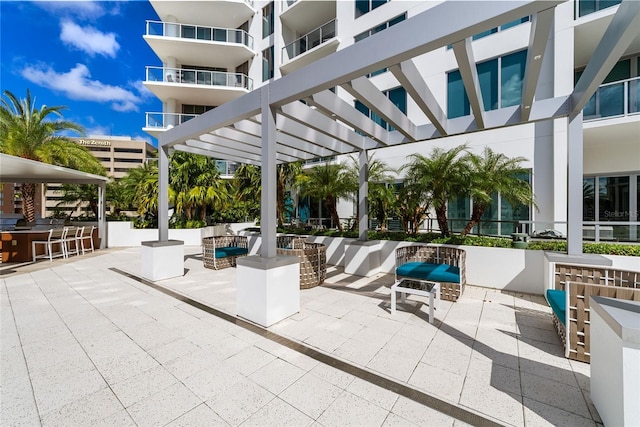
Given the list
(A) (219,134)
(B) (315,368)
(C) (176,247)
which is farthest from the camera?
(C) (176,247)

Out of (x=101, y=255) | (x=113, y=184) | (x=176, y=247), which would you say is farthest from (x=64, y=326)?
(x=113, y=184)

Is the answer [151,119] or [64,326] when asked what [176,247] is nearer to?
[64,326]

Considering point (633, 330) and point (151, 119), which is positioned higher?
point (151, 119)

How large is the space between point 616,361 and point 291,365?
2748 millimetres

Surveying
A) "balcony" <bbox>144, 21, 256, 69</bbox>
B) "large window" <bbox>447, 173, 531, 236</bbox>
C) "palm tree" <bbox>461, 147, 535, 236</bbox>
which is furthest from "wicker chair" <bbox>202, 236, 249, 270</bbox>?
"balcony" <bbox>144, 21, 256, 69</bbox>

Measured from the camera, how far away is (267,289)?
12.9ft

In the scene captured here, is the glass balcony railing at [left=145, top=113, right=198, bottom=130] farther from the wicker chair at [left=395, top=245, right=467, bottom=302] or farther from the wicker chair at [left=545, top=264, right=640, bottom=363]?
the wicker chair at [left=545, top=264, right=640, bottom=363]

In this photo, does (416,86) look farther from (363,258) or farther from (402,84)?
(363,258)

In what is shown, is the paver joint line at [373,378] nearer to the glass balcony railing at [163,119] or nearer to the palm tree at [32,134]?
the palm tree at [32,134]

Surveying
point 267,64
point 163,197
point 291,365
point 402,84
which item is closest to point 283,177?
point 163,197

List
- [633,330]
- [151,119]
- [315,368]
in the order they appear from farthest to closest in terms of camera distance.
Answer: [151,119]
[315,368]
[633,330]

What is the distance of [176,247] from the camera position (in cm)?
682

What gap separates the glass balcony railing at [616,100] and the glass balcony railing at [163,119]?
19820 millimetres

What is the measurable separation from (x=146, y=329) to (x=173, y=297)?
4.84ft
